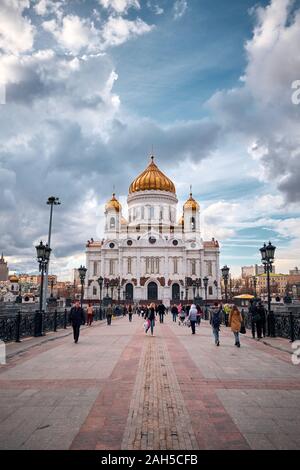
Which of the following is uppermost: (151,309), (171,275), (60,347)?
(171,275)

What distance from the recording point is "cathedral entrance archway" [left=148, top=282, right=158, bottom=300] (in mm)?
63969

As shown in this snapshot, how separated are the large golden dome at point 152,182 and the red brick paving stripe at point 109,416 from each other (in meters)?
63.8

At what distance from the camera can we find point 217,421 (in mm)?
5004

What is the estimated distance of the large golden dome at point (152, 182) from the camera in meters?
71.1

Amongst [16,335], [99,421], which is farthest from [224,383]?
[16,335]

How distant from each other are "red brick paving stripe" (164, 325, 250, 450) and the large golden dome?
6378cm

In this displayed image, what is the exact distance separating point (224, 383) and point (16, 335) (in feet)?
31.1

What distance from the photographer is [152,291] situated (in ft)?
211

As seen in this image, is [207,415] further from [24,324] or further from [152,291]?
[152,291]

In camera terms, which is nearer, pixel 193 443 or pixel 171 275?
pixel 193 443

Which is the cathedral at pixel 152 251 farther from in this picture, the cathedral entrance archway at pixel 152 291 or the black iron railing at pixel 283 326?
the black iron railing at pixel 283 326

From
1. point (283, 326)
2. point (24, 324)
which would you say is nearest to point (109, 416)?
point (24, 324)
